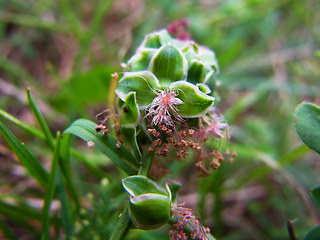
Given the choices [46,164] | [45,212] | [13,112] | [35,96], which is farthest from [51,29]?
[45,212]

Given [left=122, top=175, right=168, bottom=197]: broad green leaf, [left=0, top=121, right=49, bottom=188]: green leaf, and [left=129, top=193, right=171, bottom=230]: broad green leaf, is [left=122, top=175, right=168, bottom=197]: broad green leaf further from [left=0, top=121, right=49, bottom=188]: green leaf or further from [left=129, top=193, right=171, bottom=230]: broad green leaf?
[left=0, top=121, right=49, bottom=188]: green leaf

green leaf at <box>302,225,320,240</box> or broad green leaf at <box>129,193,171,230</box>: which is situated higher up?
broad green leaf at <box>129,193,171,230</box>

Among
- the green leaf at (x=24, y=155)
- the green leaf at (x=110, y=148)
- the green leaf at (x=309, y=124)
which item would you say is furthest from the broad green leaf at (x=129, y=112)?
the green leaf at (x=309, y=124)

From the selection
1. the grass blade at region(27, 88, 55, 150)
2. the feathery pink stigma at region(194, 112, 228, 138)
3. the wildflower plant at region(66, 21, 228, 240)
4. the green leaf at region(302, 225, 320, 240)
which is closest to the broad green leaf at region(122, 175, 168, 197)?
the wildflower plant at region(66, 21, 228, 240)

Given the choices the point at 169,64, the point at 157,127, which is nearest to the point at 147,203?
the point at 157,127

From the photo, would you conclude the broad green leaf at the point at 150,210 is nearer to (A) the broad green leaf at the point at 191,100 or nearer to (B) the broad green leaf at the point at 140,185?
(B) the broad green leaf at the point at 140,185

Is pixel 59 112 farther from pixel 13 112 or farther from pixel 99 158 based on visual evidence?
pixel 99 158
